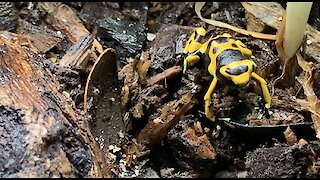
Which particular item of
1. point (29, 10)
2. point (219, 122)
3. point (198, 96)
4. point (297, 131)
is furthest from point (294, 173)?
point (29, 10)

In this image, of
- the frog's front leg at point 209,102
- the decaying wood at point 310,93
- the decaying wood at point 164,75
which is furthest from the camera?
the decaying wood at point 164,75

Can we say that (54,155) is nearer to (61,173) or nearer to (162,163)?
(61,173)

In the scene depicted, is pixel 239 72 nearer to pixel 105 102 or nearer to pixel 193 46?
pixel 193 46

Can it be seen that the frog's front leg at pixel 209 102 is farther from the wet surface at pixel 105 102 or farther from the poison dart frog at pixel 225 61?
the wet surface at pixel 105 102

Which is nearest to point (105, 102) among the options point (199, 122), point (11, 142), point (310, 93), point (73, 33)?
point (199, 122)

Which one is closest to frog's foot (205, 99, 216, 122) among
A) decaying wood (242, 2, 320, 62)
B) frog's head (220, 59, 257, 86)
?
frog's head (220, 59, 257, 86)

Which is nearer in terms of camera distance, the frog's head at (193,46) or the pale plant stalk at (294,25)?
the pale plant stalk at (294,25)

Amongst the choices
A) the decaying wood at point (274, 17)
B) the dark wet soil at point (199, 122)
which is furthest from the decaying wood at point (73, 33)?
the decaying wood at point (274, 17)

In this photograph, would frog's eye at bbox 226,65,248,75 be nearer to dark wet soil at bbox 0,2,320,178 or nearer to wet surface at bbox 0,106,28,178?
dark wet soil at bbox 0,2,320,178

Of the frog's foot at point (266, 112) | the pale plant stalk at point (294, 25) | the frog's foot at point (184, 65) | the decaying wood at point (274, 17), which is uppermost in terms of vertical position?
the pale plant stalk at point (294, 25)
